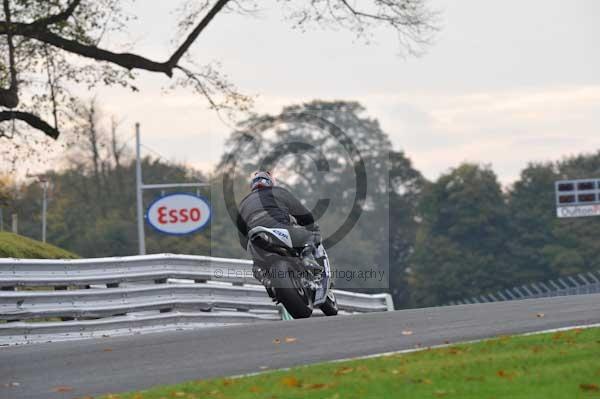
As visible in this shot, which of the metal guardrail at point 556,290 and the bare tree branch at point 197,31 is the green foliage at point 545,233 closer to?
the metal guardrail at point 556,290

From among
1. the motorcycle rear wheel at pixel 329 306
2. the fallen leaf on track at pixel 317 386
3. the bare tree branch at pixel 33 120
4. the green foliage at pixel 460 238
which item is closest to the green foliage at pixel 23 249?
the bare tree branch at pixel 33 120

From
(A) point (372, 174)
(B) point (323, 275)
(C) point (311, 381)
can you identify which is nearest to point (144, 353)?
(C) point (311, 381)

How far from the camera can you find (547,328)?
1211 cm

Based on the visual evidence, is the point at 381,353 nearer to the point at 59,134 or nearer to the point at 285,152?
the point at 59,134

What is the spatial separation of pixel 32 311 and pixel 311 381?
25.5 feet

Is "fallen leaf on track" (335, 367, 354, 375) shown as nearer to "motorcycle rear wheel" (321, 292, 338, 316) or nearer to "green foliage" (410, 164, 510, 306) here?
"motorcycle rear wheel" (321, 292, 338, 316)

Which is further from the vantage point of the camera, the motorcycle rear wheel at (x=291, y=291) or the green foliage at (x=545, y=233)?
the green foliage at (x=545, y=233)

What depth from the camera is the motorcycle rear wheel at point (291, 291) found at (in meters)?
15.7

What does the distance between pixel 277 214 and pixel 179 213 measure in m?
21.8

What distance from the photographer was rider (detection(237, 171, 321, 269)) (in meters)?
15.8

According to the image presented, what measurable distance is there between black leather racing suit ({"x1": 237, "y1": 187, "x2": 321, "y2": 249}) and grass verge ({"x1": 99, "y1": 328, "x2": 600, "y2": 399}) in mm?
5233

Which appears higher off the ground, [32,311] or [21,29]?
[21,29]

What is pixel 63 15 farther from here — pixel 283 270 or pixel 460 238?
pixel 460 238

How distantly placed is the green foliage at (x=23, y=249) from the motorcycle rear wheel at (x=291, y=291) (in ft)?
33.2
